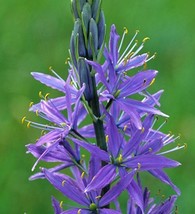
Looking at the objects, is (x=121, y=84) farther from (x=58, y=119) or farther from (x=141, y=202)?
(x=141, y=202)

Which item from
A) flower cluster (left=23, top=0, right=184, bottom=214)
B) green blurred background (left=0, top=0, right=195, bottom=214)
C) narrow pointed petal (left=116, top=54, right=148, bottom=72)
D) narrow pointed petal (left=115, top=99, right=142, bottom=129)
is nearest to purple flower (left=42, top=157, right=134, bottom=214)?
flower cluster (left=23, top=0, right=184, bottom=214)

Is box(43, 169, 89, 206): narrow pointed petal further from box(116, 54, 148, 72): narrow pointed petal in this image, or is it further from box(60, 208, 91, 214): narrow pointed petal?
box(116, 54, 148, 72): narrow pointed petal

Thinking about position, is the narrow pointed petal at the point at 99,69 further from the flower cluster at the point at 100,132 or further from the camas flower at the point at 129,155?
the camas flower at the point at 129,155

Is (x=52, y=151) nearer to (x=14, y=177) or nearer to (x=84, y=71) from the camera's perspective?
(x=84, y=71)

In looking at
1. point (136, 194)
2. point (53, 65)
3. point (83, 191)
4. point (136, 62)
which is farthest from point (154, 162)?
point (53, 65)

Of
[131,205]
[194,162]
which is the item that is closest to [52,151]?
[131,205]

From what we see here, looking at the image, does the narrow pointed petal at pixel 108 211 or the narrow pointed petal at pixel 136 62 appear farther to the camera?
the narrow pointed petal at pixel 136 62

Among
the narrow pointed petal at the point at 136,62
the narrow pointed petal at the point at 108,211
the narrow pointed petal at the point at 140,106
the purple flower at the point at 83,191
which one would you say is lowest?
the narrow pointed petal at the point at 108,211

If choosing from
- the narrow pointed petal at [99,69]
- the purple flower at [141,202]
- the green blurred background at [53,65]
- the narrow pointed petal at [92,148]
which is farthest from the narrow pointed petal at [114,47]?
the green blurred background at [53,65]
